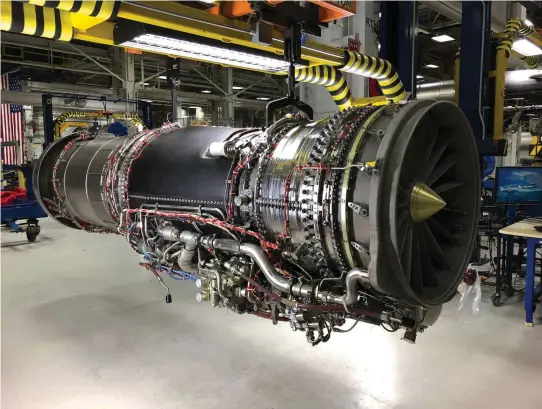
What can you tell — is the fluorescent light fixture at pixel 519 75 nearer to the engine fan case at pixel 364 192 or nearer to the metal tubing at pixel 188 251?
the engine fan case at pixel 364 192

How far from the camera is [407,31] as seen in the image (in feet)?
21.0

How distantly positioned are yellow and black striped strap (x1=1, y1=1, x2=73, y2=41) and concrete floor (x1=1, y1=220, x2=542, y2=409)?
2.46 meters

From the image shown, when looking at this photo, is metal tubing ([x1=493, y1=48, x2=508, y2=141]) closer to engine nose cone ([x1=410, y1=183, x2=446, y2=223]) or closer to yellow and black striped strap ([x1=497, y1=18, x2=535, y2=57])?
yellow and black striped strap ([x1=497, y1=18, x2=535, y2=57])

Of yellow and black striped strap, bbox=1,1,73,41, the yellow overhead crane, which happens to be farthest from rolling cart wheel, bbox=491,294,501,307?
yellow and black striped strap, bbox=1,1,73,41

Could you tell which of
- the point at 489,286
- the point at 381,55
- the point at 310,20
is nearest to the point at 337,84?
the point at 381,55

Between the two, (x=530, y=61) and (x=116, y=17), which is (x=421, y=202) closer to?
(x=116, y=17)

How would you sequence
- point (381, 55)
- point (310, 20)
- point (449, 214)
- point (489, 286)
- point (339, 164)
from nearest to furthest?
point (339, 164), point (449, 214), point (310, 20), point (489, 286), point (381, 55)

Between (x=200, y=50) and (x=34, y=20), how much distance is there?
3.92 ft

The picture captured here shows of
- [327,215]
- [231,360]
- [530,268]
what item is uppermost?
[327,215]

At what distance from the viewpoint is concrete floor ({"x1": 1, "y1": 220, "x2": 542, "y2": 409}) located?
9.58 ft

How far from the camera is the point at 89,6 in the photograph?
2.76 metres

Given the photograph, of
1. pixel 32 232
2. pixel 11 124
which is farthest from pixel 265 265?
pixel 11 124

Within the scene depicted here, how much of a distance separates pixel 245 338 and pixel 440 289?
87.7 inches

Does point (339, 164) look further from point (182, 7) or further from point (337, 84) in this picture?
point (337, 84)
